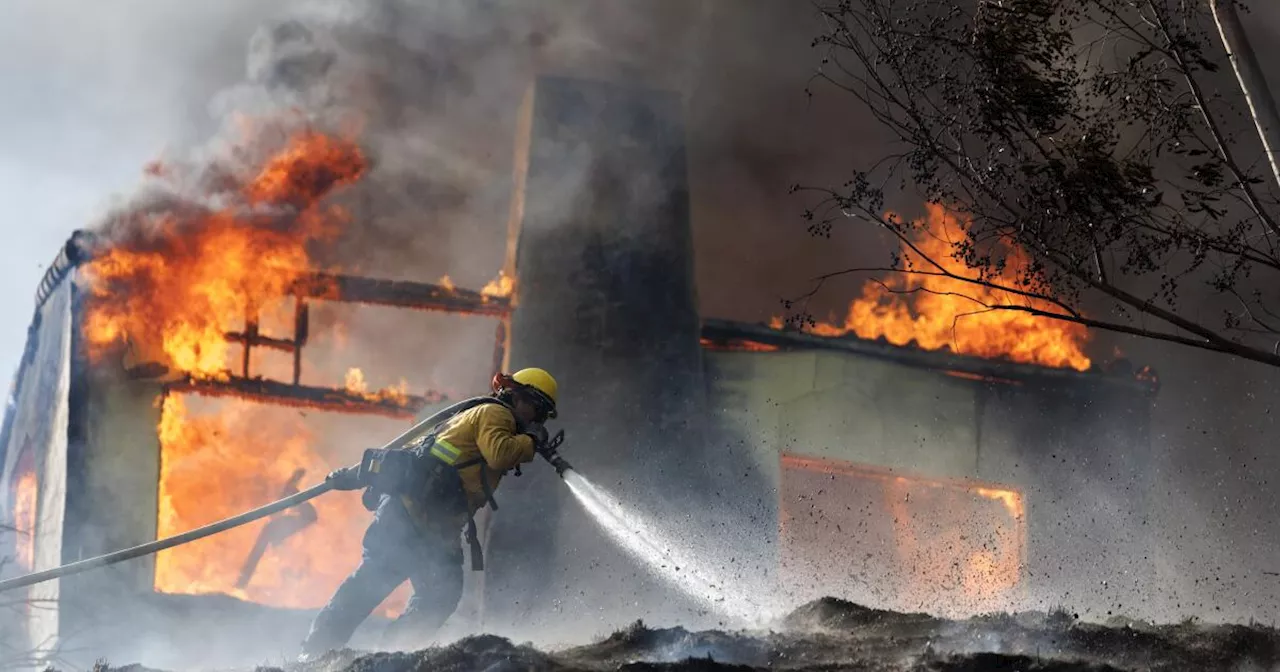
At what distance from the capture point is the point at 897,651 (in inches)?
283

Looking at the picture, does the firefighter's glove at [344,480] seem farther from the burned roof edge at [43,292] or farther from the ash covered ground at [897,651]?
the burned roof edge at [43,292]

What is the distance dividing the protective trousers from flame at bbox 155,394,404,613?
6276mm

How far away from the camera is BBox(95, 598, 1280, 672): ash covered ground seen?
6758 mm

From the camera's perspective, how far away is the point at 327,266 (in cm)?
1675

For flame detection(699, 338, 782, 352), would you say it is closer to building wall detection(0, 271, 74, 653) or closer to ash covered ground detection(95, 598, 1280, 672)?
building wall detection(0, 271, 74, 653)

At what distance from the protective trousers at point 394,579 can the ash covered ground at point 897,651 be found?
54 cm

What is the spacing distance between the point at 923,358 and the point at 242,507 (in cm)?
812

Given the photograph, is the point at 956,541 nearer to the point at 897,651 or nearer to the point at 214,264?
the point at 214,264

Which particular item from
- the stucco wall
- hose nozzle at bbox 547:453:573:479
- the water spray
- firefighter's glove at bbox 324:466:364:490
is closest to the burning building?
the stucco wall

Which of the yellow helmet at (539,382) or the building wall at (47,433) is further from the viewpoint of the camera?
the building wall at (47,433)

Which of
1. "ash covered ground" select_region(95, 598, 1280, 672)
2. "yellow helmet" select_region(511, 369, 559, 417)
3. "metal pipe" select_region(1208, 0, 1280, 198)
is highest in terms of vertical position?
"metal pipe" select_region(1208, 0, 1280, 198)

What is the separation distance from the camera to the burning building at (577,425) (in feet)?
43.1

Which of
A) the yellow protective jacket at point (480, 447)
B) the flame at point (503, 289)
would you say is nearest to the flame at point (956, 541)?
the flame at point (503, 289)

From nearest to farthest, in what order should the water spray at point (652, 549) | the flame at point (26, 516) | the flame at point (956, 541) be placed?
the water spray at point (652, 549) < the flame at point (26, 516) < the flame at point (956, 541)
